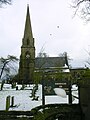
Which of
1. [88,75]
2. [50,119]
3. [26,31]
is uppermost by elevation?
[26,31]

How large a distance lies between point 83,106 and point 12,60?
2414 inches

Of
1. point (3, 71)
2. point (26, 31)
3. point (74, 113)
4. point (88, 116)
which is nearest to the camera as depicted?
point (88, 116)

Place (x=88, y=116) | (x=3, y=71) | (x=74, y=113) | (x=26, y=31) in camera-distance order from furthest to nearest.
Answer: (x=26, y=31) < (x=3, y=71) < (x=74, y=113) < (x=88, y=116)

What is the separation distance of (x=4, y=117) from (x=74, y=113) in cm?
153

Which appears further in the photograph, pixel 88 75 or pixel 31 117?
pixel 31 117

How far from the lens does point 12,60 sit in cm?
6544

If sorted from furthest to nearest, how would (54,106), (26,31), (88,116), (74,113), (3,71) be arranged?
(26,31), (3,71), (54,106), (74,113), (88,116)

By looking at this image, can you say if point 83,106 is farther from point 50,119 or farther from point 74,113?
point 50,119

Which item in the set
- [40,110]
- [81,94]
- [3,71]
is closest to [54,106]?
[40,110]

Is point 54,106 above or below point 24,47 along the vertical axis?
below

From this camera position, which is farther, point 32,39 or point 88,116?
point 32,39

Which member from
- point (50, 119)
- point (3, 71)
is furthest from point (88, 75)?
point (3, 71)

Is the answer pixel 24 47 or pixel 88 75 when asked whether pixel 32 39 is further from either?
pixel 88 75

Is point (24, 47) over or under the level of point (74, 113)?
over
